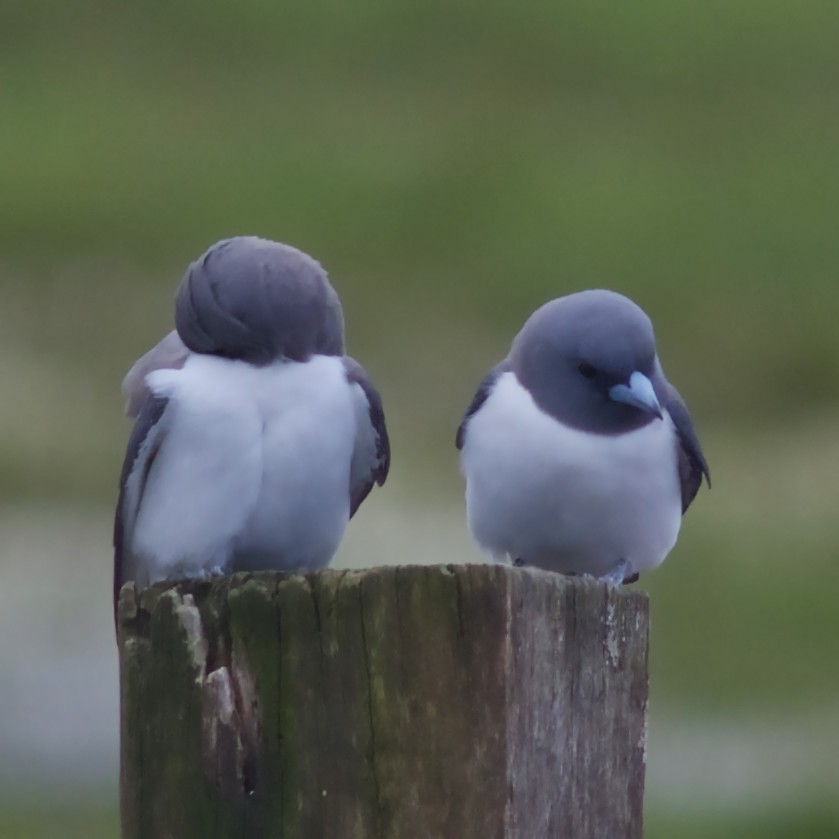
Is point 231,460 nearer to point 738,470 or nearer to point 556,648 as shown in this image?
point 556,648

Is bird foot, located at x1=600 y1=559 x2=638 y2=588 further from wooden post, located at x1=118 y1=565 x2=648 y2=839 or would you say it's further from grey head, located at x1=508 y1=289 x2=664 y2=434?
wooden post, located at x1=118 y1=565 x2=648 y2=839

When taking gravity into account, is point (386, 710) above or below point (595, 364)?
below

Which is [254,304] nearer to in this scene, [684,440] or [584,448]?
[584,448]

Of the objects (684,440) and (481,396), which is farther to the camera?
(481,396)

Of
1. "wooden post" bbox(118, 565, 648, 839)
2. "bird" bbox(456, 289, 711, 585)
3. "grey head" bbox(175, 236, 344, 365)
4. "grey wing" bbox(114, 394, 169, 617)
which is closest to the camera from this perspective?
"wooden post" bbox(118, 565, 648, 839)

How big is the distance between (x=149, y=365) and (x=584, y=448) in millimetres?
1209

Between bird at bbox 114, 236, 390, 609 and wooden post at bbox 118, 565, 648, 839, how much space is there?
135cm

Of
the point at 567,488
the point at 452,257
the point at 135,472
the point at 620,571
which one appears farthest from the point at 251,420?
the point at 452,257

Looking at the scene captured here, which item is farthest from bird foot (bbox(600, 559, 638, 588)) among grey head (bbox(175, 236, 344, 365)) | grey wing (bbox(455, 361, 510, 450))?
grey head (bbox(175, 236, 344, 365))

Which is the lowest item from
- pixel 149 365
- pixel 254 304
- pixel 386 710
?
pixel 386 710

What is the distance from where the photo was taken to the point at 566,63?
18.4 meters

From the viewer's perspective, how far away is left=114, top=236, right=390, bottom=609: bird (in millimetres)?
5070

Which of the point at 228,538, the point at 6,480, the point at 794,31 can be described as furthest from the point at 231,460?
the point at 794,31

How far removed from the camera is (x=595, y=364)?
5480 millimetres
